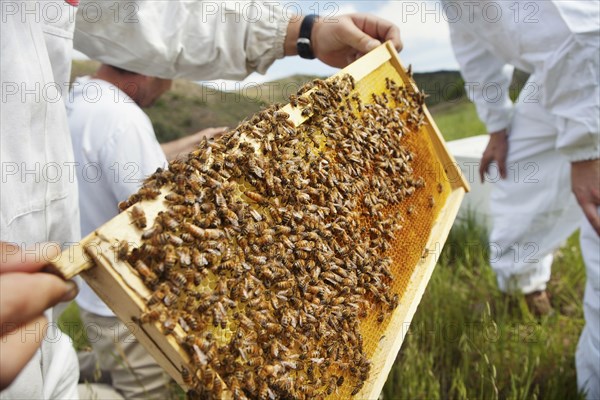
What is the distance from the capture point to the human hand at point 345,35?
351 centimetres

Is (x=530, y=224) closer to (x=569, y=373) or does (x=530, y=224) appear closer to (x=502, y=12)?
(x=569, y=373)

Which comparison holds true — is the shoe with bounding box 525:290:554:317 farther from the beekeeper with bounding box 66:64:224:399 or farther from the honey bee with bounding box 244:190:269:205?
the honey bee with bounding box 244:190:269:205

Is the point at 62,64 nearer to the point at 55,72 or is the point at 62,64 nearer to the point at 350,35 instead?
the point at 55,72

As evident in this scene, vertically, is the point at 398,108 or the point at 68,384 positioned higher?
the point at 398,108

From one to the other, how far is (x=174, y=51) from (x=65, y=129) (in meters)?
1.17

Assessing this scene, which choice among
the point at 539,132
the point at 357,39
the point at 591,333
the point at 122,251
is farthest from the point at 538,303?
the point at 122,251

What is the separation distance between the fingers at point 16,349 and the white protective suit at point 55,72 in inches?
35.2

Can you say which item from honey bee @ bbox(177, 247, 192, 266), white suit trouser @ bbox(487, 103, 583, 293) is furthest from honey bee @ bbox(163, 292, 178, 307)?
white suit trouser @ bbox(487, 103, 583, 293)

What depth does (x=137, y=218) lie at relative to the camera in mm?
1693

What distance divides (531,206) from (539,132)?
84 cm

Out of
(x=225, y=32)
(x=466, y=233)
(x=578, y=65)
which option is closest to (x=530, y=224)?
(x=466, y=233)

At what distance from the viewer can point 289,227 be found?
7.01 ft

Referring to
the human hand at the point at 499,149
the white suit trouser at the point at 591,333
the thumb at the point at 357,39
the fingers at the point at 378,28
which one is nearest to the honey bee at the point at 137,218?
the thumb at the point at 357,39

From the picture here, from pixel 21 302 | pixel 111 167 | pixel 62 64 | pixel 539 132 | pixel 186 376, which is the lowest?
pixel 539 132
